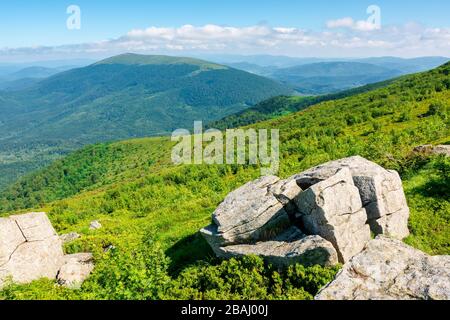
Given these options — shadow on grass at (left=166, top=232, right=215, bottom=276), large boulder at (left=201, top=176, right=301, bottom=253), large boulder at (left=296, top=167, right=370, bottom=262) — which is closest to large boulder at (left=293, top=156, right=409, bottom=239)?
large boulder at (left=296, top=167, right=370, bottom=262)

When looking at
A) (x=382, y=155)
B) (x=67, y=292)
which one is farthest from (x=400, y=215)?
(x=67, y=292)

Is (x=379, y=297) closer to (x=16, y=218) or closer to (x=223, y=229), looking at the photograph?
(x=223, y=229)

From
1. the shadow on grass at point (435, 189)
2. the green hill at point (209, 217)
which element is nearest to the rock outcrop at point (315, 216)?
the green hill at point (209, 217)

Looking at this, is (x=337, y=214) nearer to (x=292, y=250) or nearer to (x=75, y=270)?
(x=292, y=250)

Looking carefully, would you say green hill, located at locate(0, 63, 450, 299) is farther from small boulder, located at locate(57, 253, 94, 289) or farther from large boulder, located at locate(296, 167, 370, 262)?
large boulder, located at locate(296, 167, 370, 262)

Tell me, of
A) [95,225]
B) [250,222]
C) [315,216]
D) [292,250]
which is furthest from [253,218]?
[95,225]
